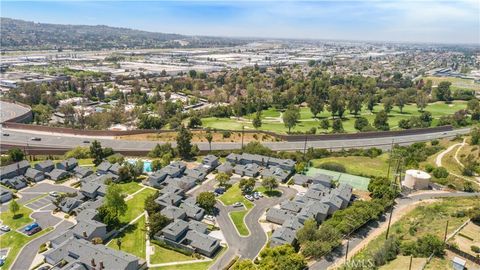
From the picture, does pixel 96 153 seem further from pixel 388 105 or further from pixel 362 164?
pixel 388 105

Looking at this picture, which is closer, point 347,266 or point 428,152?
point 347,266

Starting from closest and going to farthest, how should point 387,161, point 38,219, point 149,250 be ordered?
point 149,250 → point 38,219 → point 387,161

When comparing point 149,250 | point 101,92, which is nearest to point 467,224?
point 149,250

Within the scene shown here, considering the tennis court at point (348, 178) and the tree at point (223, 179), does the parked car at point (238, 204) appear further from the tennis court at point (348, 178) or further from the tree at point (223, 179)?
the tennis court at point (348, 178)

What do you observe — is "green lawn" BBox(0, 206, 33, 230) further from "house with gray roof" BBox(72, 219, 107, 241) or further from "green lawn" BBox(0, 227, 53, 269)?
"house with gray roof" BBox(72, 219, 107, 241)

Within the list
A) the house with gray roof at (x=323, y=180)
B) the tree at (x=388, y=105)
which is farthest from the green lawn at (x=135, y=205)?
the tree at (x=388, y=105)

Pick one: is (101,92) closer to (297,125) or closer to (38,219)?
(297,125)
